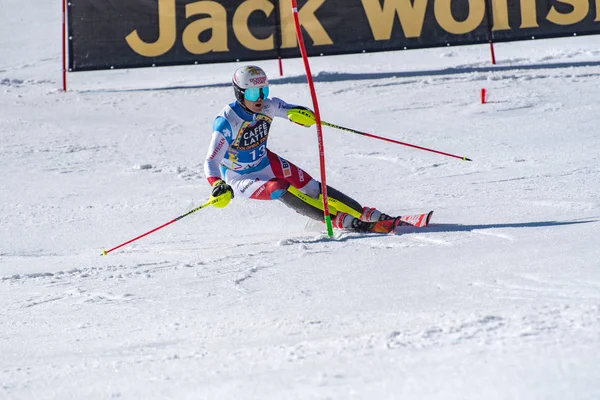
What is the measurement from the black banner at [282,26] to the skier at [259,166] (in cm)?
595

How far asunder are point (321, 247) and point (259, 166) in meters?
1.14

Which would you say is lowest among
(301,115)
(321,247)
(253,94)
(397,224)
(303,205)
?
(321,247)

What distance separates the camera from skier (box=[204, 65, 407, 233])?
6668 millimetres

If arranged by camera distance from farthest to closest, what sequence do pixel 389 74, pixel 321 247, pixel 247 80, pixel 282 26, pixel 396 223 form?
pixel 389 74
pixel 282 26
pixel 247 80
pixel 396 223
pixel 321 247

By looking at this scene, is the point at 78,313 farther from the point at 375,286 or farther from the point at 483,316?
the point at 483,316

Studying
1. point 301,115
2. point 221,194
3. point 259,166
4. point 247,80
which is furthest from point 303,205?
point 247,80

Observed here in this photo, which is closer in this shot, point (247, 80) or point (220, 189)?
point (220, 189)

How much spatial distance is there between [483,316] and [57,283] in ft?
10.2

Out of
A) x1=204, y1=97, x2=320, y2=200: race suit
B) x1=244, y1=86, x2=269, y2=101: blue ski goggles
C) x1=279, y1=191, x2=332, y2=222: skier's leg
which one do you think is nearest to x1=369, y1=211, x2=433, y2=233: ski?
x1=279, y1=191, x2=332, y2=222: skier's leg

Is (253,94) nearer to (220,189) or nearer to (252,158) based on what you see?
(252,158)

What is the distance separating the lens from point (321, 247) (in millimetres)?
6176

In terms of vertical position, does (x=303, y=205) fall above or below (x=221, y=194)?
below

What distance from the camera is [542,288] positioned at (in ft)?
14.2

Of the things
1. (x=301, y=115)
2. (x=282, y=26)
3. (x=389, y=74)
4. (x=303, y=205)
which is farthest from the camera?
(x=389, y=74)
